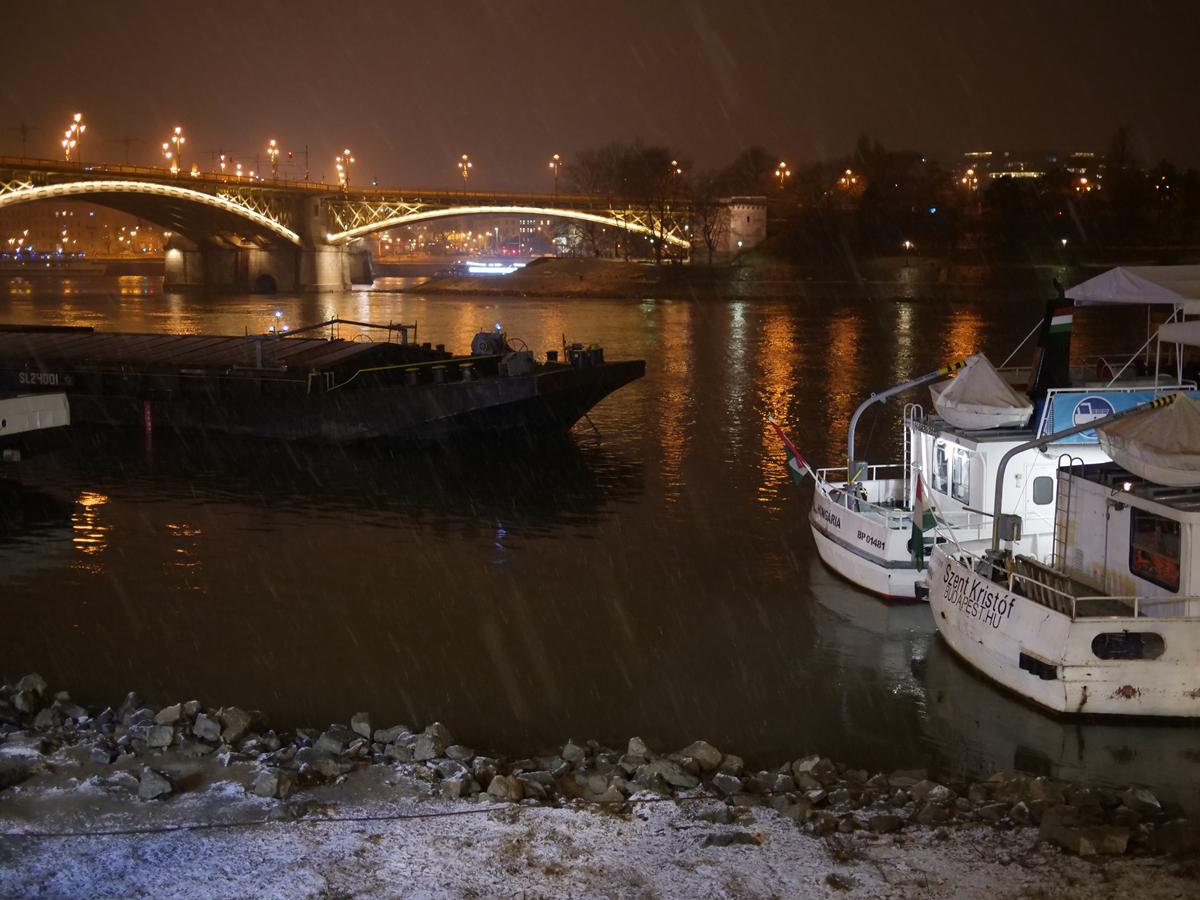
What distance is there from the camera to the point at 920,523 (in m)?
14.8

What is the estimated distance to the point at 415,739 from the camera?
1018cm

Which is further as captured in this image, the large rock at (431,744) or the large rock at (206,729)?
the large rock at (206,729)

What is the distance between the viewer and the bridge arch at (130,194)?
78.9m

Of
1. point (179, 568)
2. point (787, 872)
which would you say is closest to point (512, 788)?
point (787, 872)

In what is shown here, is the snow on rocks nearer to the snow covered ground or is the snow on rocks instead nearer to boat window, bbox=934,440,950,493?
the snow covered ground

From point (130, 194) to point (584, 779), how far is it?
278 feet

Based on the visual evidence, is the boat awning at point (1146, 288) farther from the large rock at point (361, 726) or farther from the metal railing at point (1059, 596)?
the large rock at point (361, 726)

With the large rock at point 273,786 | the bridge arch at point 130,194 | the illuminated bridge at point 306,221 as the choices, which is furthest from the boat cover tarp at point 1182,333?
the illuminated bridge at point 306,221

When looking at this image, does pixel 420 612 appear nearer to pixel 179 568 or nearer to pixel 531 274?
pixel 179 568

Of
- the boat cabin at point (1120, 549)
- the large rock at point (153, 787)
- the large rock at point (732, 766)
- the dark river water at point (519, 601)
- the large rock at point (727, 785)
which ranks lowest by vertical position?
the dark river water at point (519, 601)

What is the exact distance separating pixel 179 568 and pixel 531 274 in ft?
320

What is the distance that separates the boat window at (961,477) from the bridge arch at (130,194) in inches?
2860

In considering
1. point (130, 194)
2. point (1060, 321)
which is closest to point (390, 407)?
point (1060, 321)

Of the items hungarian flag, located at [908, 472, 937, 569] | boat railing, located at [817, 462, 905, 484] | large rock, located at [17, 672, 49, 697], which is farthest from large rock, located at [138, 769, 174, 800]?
boat railing, located at [817, 462, 905, 484]
